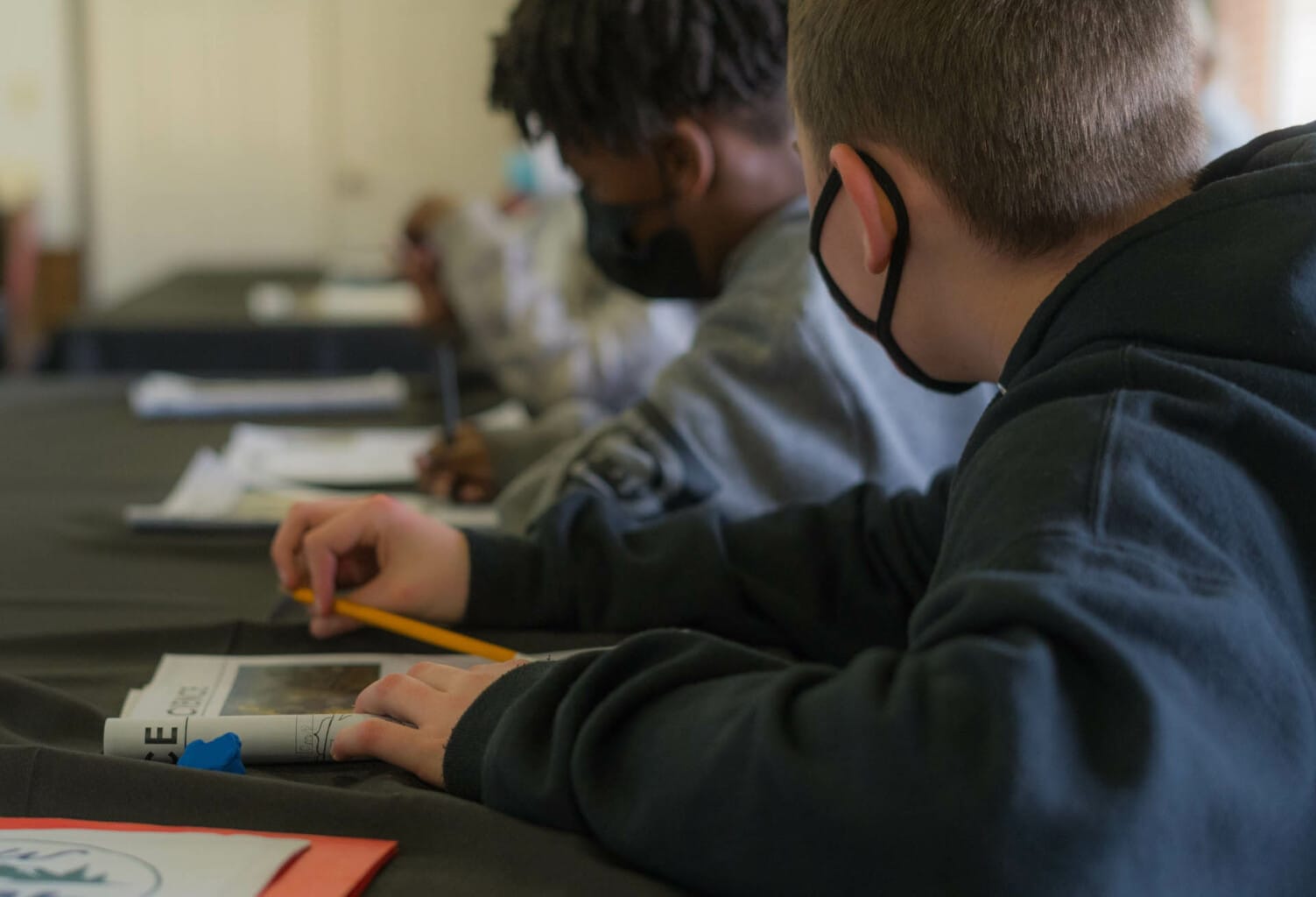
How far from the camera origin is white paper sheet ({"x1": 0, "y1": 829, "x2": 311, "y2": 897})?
54 cm

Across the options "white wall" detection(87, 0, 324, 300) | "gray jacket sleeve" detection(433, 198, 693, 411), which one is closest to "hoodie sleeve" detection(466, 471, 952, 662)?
"gray jacket sleeve" detection(433, 198, 693, 411)

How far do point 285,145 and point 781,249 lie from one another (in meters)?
4.65

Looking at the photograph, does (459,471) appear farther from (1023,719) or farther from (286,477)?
(1023,719)

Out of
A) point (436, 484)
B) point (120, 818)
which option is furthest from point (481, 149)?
point (120, 818)

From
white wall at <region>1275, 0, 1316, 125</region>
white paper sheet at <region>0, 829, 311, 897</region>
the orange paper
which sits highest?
white wall at <region>1275, 0, 1316, 125</region>

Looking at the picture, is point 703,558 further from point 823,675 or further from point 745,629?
point 823,675

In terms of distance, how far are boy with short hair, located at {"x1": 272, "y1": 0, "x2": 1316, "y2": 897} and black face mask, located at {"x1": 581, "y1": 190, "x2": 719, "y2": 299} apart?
460 millimetres

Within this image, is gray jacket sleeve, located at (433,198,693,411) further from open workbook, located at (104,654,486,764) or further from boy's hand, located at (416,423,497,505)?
open workbook, located at (104,654,486,764)

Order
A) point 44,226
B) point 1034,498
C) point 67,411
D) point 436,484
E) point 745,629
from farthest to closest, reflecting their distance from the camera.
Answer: point 44,226 < point 67,411 < point 436,484 < point 745,629 < point 1034,498

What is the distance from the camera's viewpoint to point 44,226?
5344 mm

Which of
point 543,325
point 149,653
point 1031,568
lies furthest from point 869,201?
point 543,325

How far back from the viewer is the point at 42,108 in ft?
17.2

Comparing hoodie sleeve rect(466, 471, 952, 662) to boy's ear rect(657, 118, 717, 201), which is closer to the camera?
hoodie sleeve rect(466, 471, 952, 662)

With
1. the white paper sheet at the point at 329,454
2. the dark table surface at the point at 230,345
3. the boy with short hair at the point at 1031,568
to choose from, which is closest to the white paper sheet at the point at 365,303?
the dark table surface at the point at 230,345
